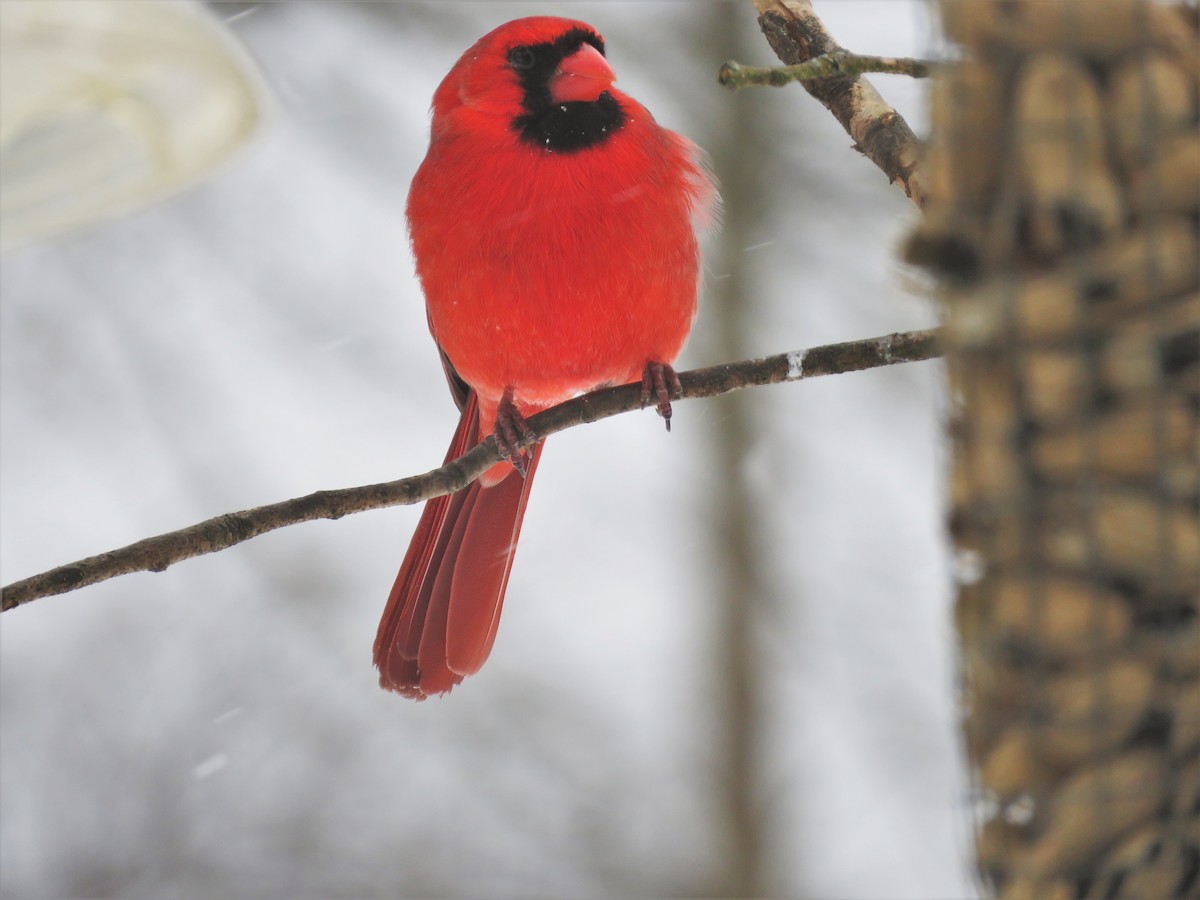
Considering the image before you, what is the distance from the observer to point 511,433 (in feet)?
6.99

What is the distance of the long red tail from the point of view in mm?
2057

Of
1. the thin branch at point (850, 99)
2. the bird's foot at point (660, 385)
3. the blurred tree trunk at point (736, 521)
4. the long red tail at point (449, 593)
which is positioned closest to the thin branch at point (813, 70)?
the thin branch at point (850, 99)

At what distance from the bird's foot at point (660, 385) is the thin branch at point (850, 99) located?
1.46 ft

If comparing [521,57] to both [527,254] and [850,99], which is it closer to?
[527,254]

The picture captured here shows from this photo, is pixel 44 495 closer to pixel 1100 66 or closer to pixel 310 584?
pixel 310 584

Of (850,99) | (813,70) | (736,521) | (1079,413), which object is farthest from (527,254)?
(736,521)

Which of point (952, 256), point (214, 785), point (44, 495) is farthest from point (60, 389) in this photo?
point (952, 256)

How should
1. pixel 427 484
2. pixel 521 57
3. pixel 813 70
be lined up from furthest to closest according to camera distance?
pixel 521 57, pixel 427 484, pixel 813 70

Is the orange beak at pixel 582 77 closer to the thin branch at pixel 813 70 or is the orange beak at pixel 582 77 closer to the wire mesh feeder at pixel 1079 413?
the thin branch at pixel 813 70

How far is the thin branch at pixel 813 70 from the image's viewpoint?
128 centimetres

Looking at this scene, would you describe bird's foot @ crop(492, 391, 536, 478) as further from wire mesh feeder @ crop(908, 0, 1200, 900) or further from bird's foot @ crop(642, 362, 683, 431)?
wire mesh feeder @ crop(908, 0, 1200, 900)

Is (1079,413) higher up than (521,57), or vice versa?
(1079,413)

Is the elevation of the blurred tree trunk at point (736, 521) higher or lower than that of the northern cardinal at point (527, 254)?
lower

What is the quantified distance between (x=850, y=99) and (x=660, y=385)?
0.54 m
